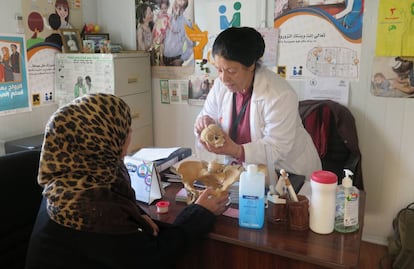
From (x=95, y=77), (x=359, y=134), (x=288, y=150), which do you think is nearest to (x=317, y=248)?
(x=288, y=150)

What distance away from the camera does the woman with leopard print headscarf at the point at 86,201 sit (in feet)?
3.51

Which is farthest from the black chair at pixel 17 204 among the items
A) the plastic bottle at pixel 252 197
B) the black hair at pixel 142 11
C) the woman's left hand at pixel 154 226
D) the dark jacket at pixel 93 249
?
the black hair at pixel 142 11

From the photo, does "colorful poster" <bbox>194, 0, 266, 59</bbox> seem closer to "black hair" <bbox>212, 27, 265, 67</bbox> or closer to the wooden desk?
"black hair" <bbox>212, 27, 265, 67</bbox>

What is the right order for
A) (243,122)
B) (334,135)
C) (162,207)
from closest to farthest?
(162,207), (243,122), (334,135)

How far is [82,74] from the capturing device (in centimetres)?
300

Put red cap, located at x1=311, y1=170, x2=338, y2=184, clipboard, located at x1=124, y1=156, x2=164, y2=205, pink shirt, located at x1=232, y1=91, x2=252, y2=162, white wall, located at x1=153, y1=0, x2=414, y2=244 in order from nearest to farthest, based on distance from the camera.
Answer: red cap, located at x1=311, y1=170, x2=338, y2=184
clipboard, located at x1=124, y1=156, x2=164, y2=205
pink shirt, located at x1=232, y1=91, x2=252, y2=162
white wall, located at x1=153, y1=0, x2=414, y2=244

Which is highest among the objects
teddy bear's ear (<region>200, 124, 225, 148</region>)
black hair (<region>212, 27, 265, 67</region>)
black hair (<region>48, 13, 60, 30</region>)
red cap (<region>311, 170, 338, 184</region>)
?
black hair (<region>48, 13, 60, 30</region>)

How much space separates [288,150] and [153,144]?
6.45ft

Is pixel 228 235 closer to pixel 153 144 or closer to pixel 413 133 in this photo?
pixel 413 133

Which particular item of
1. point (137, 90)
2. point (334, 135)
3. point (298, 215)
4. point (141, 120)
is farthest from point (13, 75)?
point (298, 215)

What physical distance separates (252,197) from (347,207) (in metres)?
0.29

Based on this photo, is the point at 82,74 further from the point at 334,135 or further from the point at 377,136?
the point at 377,136

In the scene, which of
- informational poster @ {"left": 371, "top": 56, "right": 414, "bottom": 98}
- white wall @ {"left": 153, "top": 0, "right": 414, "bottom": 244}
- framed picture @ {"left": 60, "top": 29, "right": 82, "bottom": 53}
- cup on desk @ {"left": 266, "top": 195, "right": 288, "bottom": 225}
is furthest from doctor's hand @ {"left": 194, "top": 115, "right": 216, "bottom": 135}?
framed picture @ {"left": 60, "top": 29, "right": 82, "bottom": 53}

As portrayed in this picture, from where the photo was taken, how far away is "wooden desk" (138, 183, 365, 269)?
1.12 m
